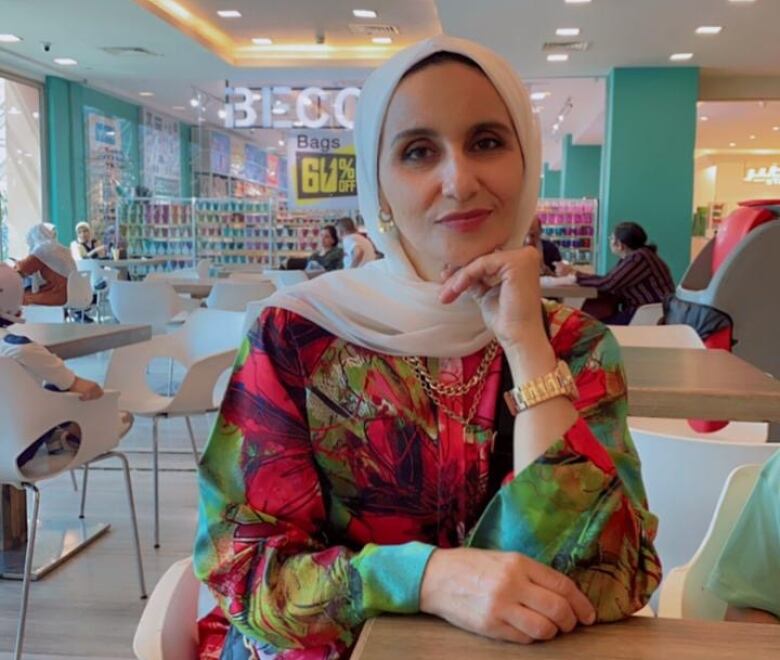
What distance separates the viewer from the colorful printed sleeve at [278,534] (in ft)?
2.76

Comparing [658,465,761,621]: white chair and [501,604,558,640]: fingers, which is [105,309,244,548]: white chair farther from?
[501,604,558,640]: fingers

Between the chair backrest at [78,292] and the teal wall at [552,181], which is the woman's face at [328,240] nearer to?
the chair backrest at [78,292]

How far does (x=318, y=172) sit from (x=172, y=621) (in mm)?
9637

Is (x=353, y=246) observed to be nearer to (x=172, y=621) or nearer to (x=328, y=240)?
(x=328, y=240)

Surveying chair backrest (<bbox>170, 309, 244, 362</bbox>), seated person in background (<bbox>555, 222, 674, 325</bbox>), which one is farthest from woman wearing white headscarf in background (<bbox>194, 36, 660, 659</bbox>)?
seated person in background (<bbox>555, 222, 674, 325</bbox>)

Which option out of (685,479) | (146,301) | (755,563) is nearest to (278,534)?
(755,563)

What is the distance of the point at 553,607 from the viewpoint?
2.42ft

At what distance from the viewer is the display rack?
996 centimetres

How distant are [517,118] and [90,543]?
270 centimetres

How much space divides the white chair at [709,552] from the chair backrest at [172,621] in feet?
2.32

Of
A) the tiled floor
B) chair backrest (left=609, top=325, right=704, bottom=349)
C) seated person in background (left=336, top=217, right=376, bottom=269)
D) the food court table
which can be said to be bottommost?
the tiled floor

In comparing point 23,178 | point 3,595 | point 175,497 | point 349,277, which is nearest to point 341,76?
point 23,178

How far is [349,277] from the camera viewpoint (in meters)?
1.06

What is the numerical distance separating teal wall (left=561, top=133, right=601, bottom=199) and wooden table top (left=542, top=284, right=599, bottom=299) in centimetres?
1247
